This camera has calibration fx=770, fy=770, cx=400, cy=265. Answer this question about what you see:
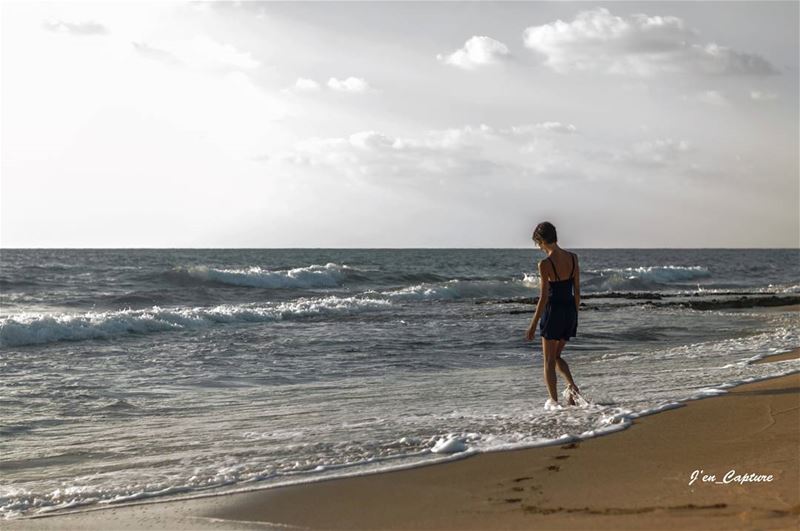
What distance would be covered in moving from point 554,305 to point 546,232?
719 millimetres

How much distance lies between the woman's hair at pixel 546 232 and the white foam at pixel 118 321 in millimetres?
11894

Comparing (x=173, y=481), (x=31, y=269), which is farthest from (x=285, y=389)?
(x=31, y=269)

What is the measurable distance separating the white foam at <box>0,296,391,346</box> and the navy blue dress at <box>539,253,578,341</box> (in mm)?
11831

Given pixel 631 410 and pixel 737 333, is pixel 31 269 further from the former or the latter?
pixel 631 410

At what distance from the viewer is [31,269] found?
146 feet

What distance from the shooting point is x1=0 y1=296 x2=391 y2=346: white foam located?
1555 centimetres

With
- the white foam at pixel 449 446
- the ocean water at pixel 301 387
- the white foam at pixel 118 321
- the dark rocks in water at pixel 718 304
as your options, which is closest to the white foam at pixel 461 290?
the dark rocks in water at pixel 718 304

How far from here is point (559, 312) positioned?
7445mm

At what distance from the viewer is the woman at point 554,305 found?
7391 mm

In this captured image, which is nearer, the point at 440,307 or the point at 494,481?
the point at 494,481

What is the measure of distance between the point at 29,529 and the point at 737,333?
47.5ft

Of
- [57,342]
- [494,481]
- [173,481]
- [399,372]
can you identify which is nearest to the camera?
[494,481]

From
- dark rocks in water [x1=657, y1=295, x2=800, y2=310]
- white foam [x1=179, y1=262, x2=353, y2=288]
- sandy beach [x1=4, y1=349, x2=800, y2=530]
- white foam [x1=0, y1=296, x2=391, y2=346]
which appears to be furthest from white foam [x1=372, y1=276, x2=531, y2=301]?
sandy beach [x1=4, y1=349, x2=800, y2=530]

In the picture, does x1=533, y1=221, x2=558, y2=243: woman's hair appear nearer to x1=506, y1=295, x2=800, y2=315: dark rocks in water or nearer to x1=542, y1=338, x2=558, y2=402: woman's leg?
x1=542, y1=338, x2=558, y2=402: woman's leg
